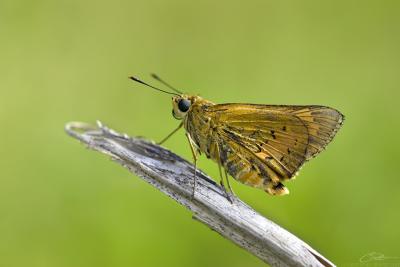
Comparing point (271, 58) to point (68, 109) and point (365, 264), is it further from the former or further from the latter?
point (365, 264)

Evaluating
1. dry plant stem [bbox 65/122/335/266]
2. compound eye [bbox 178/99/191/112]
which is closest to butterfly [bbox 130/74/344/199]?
compound eye [bbox 178/99/191/112]

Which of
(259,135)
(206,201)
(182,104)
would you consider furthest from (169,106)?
(206,201)

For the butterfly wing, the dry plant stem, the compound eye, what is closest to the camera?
the dry plant stem

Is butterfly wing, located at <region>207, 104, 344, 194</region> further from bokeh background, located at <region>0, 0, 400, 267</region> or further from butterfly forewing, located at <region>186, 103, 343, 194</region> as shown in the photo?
bokeh background, located at <region>0, 0, 400, 267</region>

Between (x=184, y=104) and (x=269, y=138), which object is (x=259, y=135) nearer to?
(x=269, y=138)

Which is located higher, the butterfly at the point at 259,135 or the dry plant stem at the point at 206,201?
the butterfly at the point at 259,135

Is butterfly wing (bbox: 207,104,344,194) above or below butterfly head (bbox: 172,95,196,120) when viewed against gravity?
below

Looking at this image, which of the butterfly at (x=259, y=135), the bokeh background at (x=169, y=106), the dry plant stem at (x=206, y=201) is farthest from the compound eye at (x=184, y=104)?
the dry plant stem at (x=206, y=201)

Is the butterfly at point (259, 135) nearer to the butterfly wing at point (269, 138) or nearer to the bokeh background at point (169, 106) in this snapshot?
the butterfly wing at point (269, 138)
